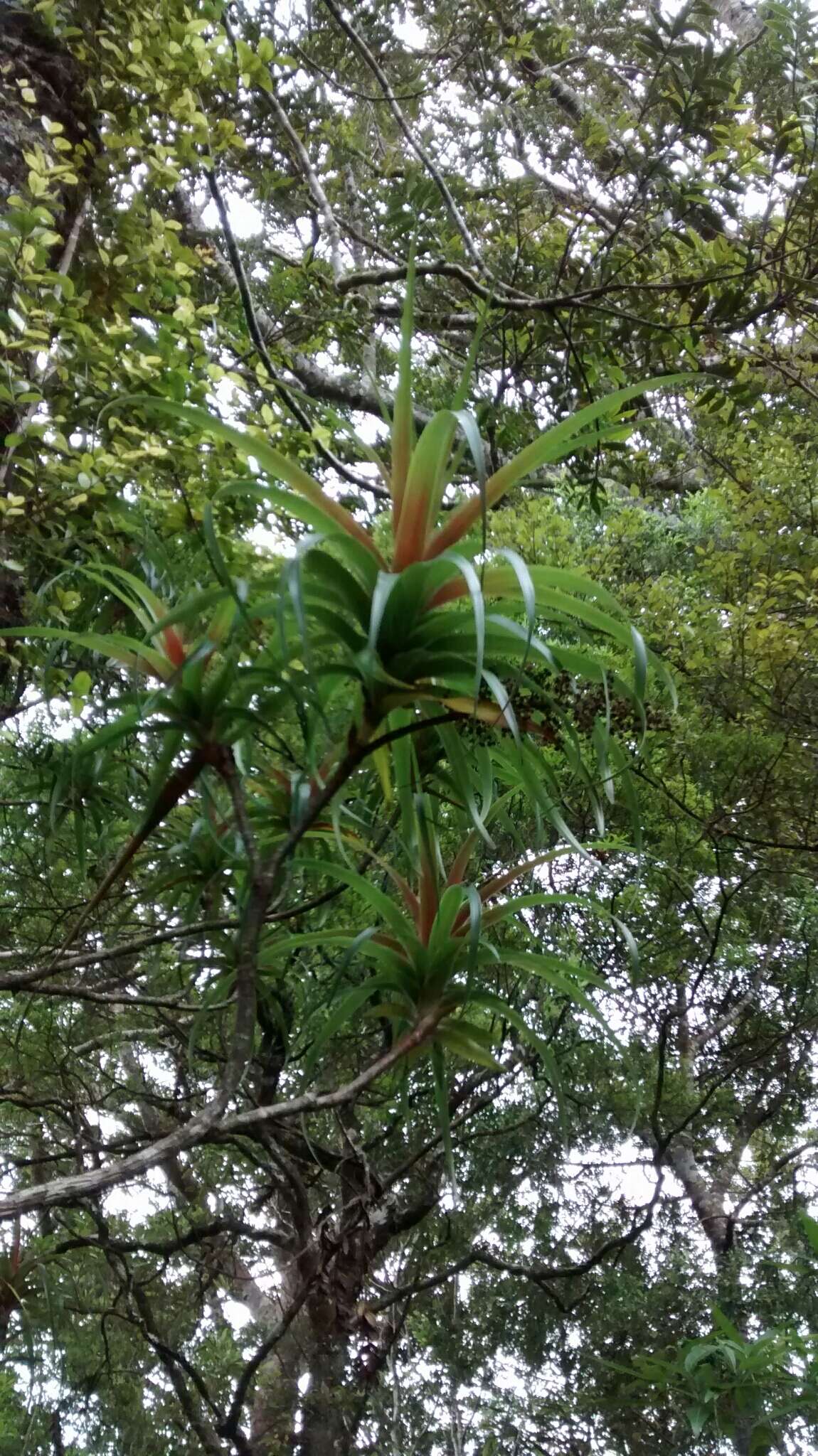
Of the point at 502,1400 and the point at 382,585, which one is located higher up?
the point at 382,585

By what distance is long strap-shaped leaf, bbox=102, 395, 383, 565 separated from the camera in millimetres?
853

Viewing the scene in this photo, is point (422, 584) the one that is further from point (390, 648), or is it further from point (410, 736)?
point (410, 736)

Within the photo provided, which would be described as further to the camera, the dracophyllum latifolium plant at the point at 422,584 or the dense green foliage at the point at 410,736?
the dense green foliage at the point at 410,736

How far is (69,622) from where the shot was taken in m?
1.51

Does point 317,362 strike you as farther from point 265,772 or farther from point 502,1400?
point 502,1400

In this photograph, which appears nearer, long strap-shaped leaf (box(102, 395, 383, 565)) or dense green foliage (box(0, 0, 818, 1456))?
long strap-shaped leaf (box(102, 395, 383, 565))

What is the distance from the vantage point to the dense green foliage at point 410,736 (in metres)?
0.99

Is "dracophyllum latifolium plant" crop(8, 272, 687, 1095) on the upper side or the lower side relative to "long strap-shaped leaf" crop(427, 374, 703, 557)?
lower

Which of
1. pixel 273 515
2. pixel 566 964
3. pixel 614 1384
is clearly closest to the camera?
pixel 566 964

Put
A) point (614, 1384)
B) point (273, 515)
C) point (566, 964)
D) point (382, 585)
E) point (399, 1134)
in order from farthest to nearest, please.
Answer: point (614, 1384) < point (399, 1134) < point (273, 515) < point (566, 964) < point (382, 585)

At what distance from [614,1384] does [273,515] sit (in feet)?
8.83

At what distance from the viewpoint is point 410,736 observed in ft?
3.36

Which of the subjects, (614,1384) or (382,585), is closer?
(382,585)

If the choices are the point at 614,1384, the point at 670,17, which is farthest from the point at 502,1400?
the point at 670,17
